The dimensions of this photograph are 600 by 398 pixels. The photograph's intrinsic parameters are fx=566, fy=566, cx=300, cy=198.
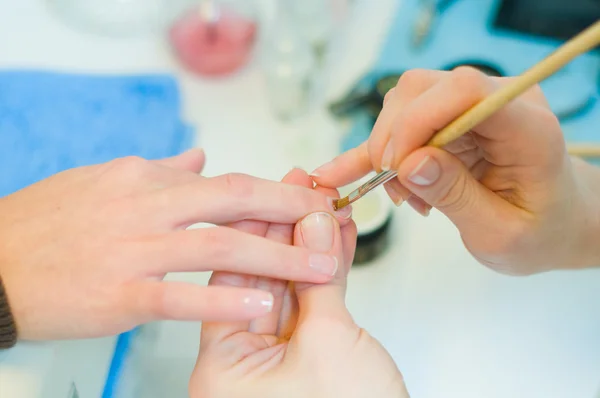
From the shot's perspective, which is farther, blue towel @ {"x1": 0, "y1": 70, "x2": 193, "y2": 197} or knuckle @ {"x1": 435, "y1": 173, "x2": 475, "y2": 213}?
blue towel @ {"x1": 0, "y1": 70, "x2": 193, "y2": 197}

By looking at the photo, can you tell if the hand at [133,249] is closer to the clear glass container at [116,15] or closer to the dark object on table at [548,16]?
the clear glass container at [116,15]

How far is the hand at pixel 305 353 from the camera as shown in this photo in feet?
1.53

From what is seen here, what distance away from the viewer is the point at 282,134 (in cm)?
85

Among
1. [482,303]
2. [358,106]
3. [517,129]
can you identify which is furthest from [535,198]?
[358,106]

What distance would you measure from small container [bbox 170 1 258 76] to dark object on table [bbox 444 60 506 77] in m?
0.32

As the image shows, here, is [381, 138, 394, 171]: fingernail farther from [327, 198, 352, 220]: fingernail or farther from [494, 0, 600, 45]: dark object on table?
[494, 0, 600, 45]: dark object on table

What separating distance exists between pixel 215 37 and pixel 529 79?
0.63 metres

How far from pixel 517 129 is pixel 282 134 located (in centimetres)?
43

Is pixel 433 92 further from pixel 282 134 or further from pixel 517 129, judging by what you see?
pixel 282 134

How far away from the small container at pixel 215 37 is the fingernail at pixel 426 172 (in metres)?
0.50

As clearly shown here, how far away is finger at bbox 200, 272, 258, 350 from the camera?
51 centimetres

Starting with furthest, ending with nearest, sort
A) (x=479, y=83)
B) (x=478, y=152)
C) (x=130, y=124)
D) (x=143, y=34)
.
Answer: (x=143, y=34)
(x=130, y=124)
(x=478, y=152)
(x=479, y=83)

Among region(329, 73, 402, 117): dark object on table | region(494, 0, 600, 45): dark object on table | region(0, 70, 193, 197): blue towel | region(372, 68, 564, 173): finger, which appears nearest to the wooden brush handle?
region(372, 68, 564, 173): finger

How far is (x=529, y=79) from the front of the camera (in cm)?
35
